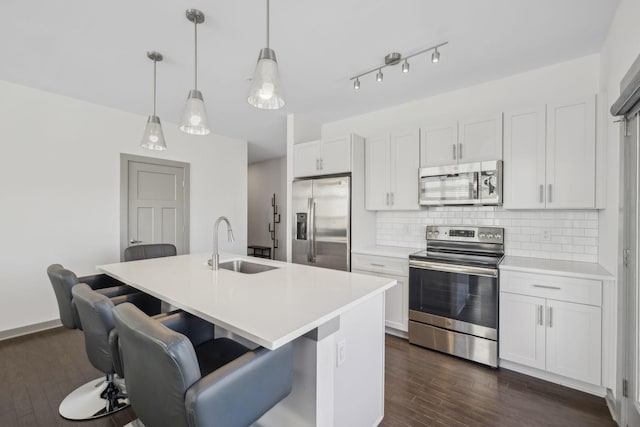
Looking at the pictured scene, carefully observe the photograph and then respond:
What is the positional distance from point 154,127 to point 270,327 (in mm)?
2122

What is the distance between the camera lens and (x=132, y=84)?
3.03 metres

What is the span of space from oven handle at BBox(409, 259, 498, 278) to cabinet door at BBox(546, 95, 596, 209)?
0.78 m

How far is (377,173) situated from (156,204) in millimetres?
3150

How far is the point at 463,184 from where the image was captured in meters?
2.88

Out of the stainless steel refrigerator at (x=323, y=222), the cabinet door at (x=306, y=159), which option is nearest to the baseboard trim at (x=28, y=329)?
the stainless steel refrigerator at (x=323, y=222)

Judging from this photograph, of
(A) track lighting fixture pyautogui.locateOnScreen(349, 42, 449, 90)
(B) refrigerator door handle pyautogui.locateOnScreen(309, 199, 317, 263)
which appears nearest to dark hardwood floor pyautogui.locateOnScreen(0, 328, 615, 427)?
(B) refrigerator door handle pyautogui.locateOnScreen(309, 199, 317, 263)

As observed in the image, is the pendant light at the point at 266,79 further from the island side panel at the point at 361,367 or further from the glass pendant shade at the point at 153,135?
the glass pendant shade at the point at 153,135

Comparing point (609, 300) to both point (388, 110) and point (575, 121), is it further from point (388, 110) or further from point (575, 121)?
point (388, 110)

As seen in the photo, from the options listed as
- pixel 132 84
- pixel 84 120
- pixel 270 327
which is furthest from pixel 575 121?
pixel 84 120

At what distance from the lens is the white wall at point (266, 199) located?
678 cm

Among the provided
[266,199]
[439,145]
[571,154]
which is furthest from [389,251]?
[266,199]

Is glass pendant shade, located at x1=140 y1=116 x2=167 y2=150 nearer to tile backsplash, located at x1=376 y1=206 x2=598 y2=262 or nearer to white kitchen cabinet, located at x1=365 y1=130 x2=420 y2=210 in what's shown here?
white kitchen cabinet, located at x1=365 y1=130 x2=420 y2=210

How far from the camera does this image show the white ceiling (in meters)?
1.91

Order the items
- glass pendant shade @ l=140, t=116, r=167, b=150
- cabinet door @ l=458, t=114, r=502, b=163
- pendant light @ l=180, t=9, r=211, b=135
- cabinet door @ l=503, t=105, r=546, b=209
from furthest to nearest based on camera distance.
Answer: cabinet door @ l=458, t=114, r=502, b=163 → cabinet door @ l=503, t=105, r=546, b=209 → glass pendant shade @ l=140, t=116, r=167, b=150 → pendant light @ l=180, t=9, r=211, b=135
